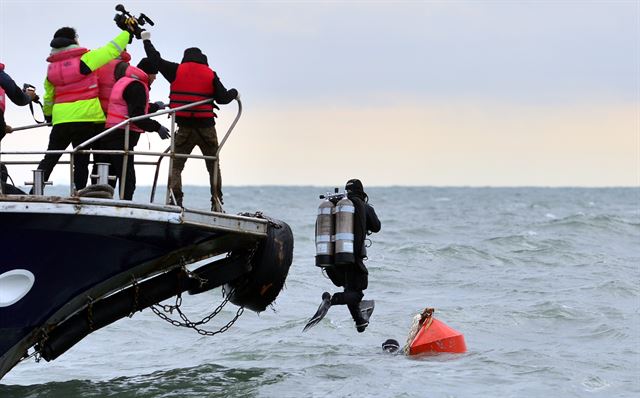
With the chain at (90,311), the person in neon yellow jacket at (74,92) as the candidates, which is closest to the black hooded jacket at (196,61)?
the person in neon yellow jacket at (74,92)

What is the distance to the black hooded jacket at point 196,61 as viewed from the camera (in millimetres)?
10320

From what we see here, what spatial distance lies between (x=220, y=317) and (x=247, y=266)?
25.1 feet

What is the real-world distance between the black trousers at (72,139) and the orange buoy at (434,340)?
13.8 feet

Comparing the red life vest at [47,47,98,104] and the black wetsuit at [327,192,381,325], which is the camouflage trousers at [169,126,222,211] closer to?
the red life vest at [47,47,98,104]

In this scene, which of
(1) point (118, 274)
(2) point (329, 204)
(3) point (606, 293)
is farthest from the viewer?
(3) point (606, 293)

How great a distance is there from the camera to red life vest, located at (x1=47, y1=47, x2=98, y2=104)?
392 inches

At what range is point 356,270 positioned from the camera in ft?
38.9

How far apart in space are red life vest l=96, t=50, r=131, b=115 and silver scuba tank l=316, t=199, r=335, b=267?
7.80 feet

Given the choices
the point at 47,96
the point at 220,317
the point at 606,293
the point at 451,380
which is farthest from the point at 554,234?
the point at 47,96

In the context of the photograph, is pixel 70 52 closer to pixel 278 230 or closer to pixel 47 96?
pixel 47 96

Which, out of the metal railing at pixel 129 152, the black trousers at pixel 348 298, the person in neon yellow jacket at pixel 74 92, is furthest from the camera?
the black trousers at pixel 348 298

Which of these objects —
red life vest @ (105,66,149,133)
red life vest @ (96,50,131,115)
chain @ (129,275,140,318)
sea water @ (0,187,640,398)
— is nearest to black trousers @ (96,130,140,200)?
red life vest @ (105,66,149,133)

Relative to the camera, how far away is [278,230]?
33.6ft

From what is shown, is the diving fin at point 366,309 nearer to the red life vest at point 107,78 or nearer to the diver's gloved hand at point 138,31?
the red life vest at point 107,78
